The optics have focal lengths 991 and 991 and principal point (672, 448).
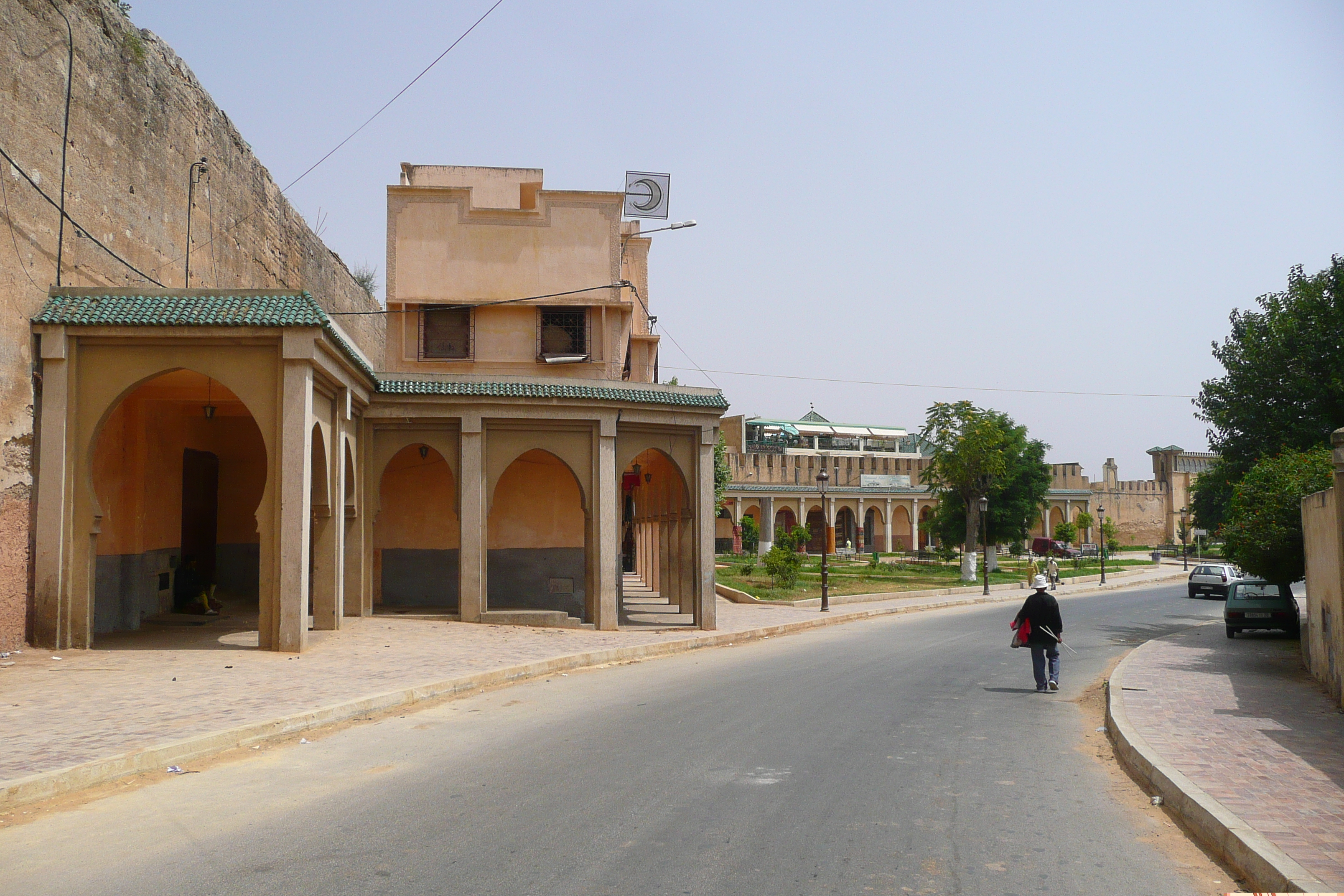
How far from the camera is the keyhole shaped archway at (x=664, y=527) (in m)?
22.8

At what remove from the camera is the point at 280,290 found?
50.0 feet

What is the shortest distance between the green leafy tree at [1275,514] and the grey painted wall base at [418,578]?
55.0 feet

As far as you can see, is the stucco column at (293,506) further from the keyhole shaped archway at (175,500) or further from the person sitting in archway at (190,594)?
the person sitting in archway at (190,594)

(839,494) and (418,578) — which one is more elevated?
(839,494)

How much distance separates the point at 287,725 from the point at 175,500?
1098 centimetres

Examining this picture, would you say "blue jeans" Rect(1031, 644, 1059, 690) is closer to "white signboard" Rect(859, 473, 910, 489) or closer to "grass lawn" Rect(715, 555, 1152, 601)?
"grass lawn" Rect(715, 555, 1152, 601)

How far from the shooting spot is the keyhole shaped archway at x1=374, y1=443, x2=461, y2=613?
23219 mm

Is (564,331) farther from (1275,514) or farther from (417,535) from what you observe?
(1275,514)

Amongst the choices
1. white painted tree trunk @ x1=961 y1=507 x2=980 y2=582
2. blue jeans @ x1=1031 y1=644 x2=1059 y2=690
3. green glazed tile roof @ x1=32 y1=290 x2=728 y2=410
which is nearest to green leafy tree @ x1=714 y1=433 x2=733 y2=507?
white painted tree trunk @ x1=961 y1=507 x2=980 y2=582

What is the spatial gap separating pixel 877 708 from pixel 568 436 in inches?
448

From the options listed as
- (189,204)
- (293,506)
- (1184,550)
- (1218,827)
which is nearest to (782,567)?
(189,204)

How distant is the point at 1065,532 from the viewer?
256ft

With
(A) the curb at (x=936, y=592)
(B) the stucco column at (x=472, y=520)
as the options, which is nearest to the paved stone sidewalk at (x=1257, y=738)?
(B) the stucco column at (x=472, y=520)

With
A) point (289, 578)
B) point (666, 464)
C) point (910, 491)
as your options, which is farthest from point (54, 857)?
point (910, 491)
